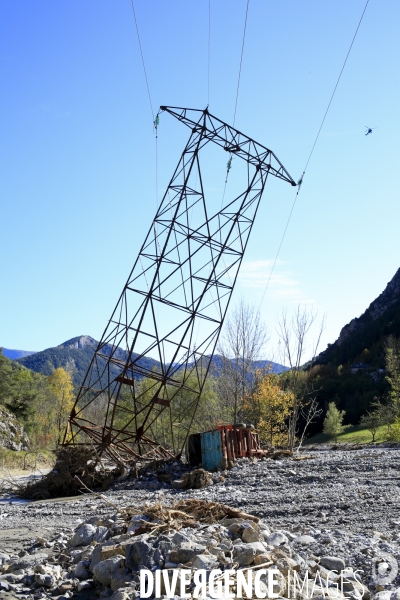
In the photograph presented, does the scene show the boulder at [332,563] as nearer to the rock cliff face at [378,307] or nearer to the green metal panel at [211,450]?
the green metal panel at [211,450]

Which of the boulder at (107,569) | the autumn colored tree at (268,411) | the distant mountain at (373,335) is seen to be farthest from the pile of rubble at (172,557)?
the distant mountain at (373,335)

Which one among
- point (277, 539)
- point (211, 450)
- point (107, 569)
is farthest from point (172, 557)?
point (211, 450)

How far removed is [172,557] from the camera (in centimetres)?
595

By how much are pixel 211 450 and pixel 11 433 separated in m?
27.9

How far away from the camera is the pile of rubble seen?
17.9 ft

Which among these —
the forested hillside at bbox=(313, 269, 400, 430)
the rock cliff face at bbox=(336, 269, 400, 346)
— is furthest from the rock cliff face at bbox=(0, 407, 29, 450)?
the rock cliff face at bbox=(336, 269, 400, 346)

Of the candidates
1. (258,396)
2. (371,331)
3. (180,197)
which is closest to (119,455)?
(180,197)

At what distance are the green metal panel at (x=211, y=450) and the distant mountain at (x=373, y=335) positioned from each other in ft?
196

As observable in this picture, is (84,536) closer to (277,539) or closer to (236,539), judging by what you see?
(236,539)

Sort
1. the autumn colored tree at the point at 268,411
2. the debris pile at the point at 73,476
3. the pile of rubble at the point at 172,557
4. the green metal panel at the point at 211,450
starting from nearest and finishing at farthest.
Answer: the pile of rubble at the point at 172,557 → the debris pile at the point at 73,476 → the green metal panel at the point at 211,450 → the autumn colored tree at the point at 268,411

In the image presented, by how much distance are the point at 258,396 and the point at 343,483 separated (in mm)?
23693

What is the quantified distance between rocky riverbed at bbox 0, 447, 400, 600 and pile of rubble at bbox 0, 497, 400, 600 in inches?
0.5

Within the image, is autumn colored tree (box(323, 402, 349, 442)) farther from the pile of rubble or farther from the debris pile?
the pile of rubble

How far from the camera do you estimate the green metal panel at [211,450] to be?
15812 millimetres
